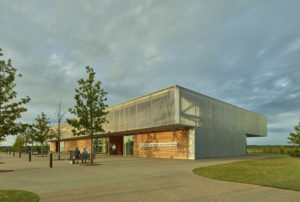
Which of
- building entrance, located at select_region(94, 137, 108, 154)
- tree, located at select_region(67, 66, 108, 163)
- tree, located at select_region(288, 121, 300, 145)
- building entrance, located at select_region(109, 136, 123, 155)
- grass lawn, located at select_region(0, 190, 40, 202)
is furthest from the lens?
building entrance, located at select_region(94, 137, 108, 154)

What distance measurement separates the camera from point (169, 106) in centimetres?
2297

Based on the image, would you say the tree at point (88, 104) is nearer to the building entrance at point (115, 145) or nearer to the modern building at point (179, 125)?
the modern building at point (179, 125)

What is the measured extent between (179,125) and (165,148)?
4909 millimetres

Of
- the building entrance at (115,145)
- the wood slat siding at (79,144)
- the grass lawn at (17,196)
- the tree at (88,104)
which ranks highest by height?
the tree at (88,104)

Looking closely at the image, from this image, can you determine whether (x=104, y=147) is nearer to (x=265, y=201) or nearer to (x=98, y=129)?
(x=98, y=129)

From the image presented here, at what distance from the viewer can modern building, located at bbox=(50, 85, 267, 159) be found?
23234mm

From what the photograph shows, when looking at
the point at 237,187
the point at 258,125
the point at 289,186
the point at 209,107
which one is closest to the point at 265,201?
the point at 237,187

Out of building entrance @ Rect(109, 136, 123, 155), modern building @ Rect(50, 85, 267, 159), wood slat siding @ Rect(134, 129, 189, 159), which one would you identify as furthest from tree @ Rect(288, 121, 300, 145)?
building entrance @ Rect(109, 136, 123, 155)

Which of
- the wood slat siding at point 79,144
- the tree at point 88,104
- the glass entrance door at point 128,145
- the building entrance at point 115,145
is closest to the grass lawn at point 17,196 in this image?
the tree at point 88,104

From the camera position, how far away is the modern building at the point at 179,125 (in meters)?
23.2

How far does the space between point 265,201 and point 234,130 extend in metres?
27.8

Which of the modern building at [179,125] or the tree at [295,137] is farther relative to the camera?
the tree at [295,137]

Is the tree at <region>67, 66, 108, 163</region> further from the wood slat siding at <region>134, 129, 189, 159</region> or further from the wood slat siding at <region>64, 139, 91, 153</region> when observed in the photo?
the wood slat siding at <region>64, 139, 91, 153</region>

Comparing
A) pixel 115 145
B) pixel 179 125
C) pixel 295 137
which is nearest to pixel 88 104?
pixel 179 125
